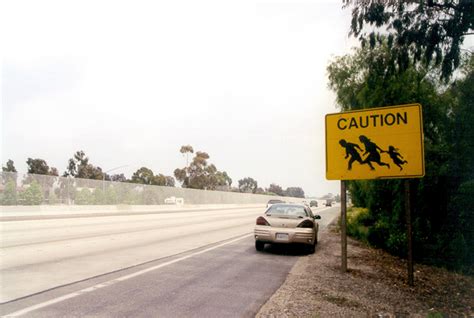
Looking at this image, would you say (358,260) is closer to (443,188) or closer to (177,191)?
(443,188)

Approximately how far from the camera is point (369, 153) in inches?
350

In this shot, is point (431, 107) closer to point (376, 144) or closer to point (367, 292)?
point (376, 144)

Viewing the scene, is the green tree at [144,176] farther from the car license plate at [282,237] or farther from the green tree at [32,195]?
the car license plate at [282,237]

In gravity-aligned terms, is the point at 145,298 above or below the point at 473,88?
below

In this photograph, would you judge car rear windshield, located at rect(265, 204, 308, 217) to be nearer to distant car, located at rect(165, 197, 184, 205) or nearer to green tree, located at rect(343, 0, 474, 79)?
green tree, located at rect(343, 0, 474, 79)

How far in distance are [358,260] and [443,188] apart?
126 inches

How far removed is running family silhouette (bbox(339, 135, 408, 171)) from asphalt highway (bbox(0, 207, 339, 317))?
3.07 m

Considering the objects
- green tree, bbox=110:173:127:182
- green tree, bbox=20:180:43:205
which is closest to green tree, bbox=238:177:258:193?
A: green tree, bbox=110:173:127:182

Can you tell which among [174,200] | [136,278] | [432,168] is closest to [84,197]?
[174,200]

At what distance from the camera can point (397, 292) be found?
733cm

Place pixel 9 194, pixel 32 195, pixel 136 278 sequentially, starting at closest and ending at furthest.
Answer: pixel 136 278
pixel 9 194
pixel 32 195

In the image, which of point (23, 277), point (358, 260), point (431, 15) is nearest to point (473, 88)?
point (431, 15)

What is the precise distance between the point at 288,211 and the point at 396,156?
180 inches

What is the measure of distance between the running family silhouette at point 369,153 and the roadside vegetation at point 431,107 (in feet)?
6.40
